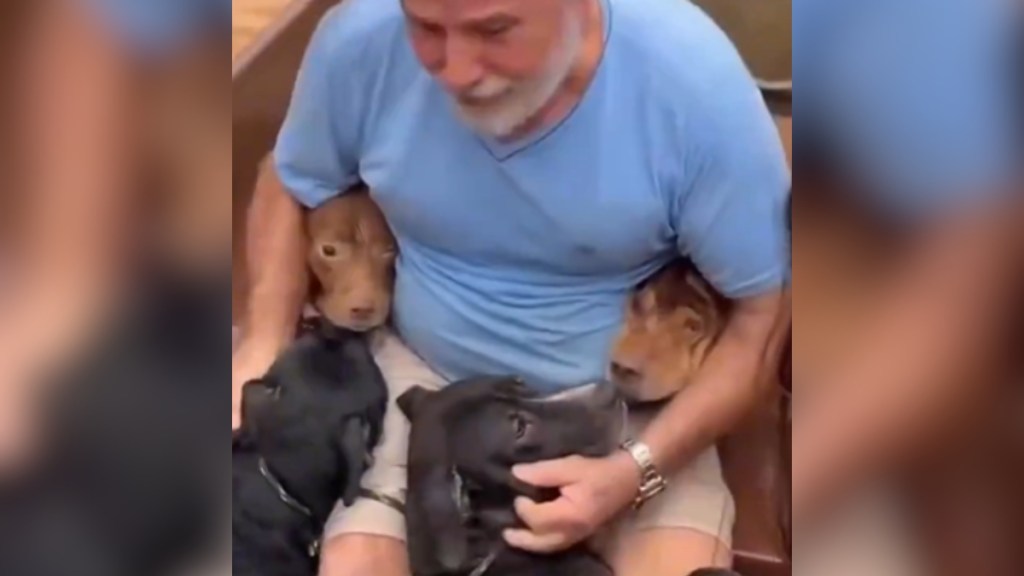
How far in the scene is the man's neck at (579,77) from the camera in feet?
2.53

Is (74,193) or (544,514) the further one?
(544,514)

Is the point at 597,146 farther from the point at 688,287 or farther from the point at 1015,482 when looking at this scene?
the point at 1015,482

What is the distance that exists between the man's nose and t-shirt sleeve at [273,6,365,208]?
102 millimetres

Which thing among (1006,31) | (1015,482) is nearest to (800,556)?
(1015,482)

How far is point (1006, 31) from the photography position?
1.53 feet

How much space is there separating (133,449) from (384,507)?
334 millimetres

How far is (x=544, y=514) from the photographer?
82 centimetres

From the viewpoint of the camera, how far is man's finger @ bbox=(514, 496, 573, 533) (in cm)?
82

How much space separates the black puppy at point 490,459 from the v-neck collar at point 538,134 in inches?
6.0

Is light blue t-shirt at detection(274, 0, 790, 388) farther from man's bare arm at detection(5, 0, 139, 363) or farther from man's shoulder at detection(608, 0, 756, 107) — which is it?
man's bare arm at detection(5, 0, 139, 363)

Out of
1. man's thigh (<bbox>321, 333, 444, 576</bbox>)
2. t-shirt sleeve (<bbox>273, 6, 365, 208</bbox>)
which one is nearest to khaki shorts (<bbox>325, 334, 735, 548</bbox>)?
man's thigh (<bbox>321, 333, 444, 576</bbox>)

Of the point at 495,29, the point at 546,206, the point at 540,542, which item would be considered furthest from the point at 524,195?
the point at 540,542

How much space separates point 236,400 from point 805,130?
0.44 meters

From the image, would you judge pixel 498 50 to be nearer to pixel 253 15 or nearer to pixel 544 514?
pixel 253 15
